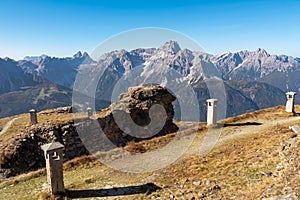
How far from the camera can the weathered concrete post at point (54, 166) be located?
1598cm

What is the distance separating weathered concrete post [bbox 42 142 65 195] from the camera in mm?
15984

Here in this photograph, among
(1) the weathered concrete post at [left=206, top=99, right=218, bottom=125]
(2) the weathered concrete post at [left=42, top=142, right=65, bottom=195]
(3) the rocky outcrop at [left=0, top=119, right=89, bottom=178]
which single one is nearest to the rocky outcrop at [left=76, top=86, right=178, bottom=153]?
(3) the rocky outcrop at [left=0, top=119, right=89, bottom=178]

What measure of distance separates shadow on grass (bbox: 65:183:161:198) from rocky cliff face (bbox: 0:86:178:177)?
13.0 m

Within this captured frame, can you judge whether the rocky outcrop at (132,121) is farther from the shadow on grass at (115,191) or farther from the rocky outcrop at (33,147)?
the shadow on grass at (115,191)

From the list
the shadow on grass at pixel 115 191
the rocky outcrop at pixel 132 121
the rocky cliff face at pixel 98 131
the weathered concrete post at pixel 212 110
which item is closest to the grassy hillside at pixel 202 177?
the shadow on grass at pixel 115 191

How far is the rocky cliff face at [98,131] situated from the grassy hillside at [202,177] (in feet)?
22.2

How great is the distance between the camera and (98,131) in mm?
33031

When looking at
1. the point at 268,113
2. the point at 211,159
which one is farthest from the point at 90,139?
the point at 268,113

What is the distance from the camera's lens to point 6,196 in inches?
707

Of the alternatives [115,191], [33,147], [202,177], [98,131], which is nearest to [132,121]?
[98,131]

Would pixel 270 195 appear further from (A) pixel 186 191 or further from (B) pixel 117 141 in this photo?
(B) pixel 117 141

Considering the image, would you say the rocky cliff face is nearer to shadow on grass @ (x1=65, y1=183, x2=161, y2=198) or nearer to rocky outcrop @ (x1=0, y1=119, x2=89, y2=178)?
rocky outcrop @ (x1=0, y1=119, x2=89, y2=178)

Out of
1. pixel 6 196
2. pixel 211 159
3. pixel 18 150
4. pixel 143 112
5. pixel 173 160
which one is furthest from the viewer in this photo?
pixel 143 112

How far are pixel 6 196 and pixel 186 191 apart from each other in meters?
13.1
